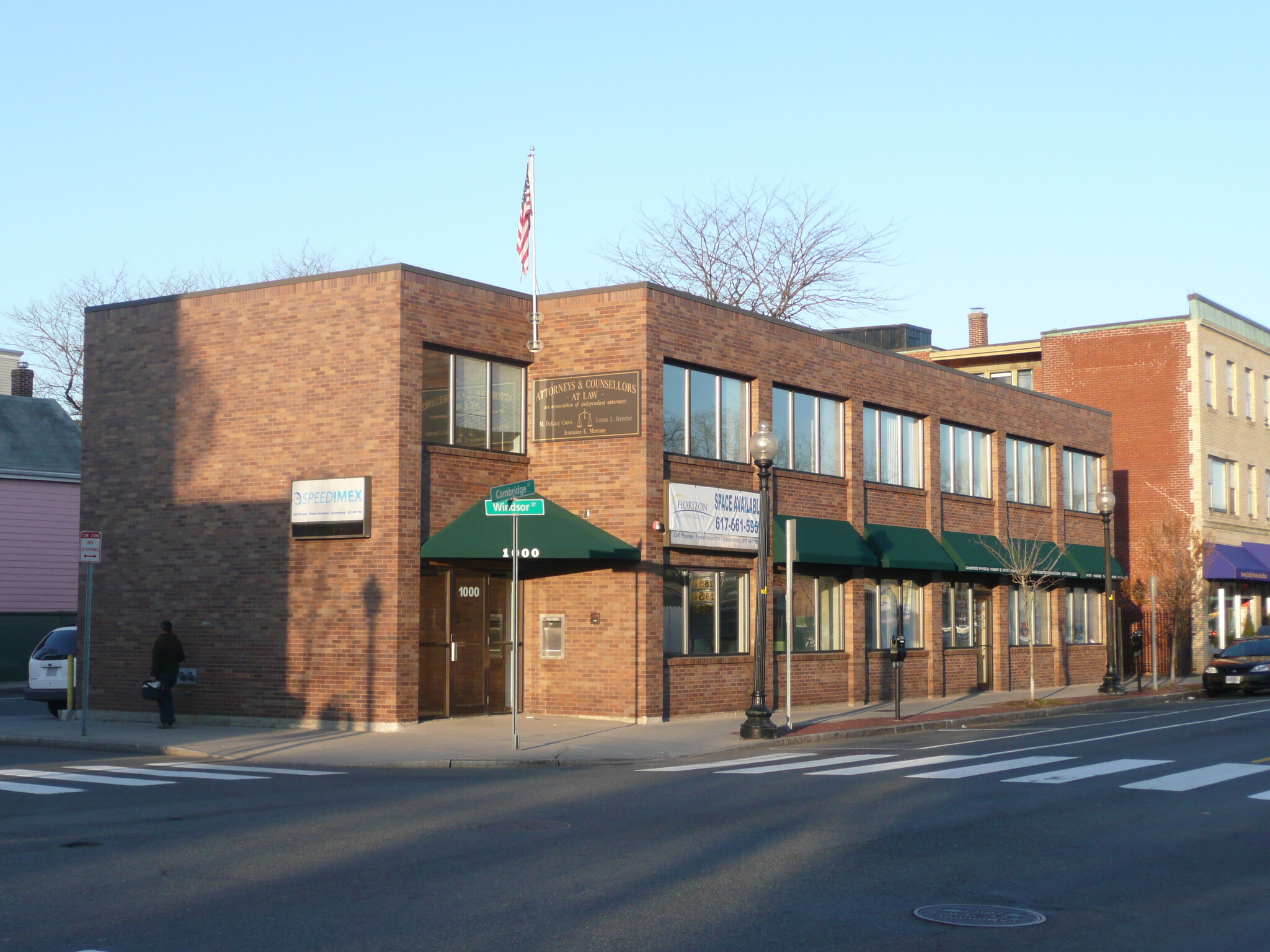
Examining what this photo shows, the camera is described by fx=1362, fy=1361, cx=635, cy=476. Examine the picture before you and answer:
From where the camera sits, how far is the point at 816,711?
25031mm

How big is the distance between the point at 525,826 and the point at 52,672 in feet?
53.3

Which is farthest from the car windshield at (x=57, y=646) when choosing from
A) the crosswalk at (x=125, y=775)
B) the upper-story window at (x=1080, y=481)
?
the upper-story window at (x=1080, y=481)

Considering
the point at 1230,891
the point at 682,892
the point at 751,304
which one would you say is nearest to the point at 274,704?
the point at 682,892

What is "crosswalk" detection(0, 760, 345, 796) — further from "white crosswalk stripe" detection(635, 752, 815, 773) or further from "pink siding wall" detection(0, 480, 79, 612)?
"pink siding wall" detection(0, 480, 79, 612)

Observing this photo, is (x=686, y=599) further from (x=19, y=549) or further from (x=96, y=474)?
(x=19, y=549)

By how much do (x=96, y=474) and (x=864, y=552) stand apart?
1417 cm

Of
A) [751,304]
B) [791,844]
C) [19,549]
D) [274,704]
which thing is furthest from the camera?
[751,304]

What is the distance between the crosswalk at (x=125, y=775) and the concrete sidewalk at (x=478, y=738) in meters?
1.04

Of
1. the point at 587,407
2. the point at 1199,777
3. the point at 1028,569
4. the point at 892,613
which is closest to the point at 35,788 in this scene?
the point at 587,407

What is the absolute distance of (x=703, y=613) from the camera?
927 inches

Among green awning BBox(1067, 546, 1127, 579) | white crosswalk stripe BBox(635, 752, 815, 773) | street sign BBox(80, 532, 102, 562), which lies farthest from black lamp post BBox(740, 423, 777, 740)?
green awning BBox(1067, 546, 1127, 579)

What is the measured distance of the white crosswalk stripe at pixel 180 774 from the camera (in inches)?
584

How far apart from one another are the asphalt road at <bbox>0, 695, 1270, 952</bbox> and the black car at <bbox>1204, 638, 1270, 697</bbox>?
17.4 meters

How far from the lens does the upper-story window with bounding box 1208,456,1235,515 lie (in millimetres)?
44594
